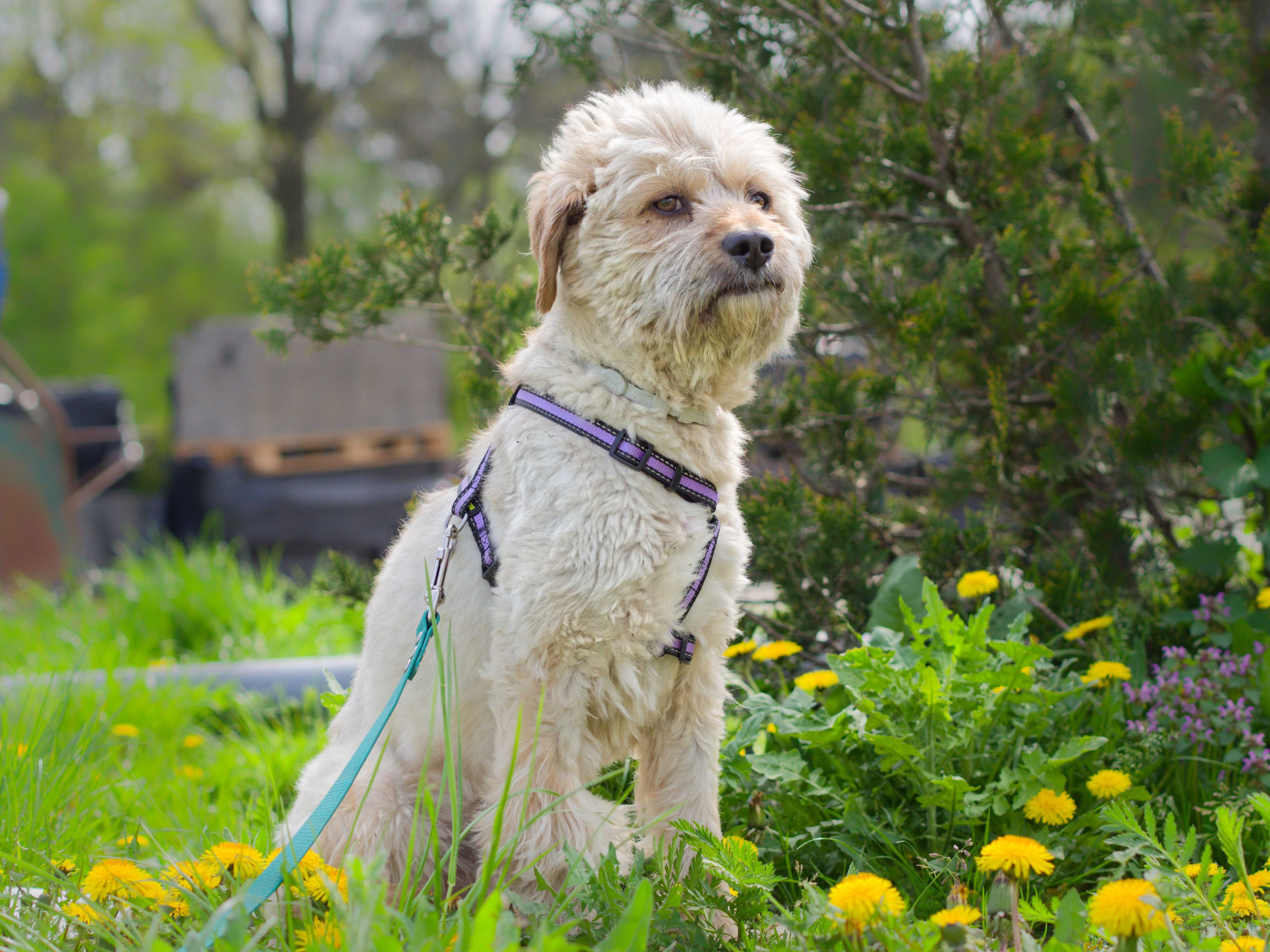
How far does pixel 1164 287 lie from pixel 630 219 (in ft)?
6.93

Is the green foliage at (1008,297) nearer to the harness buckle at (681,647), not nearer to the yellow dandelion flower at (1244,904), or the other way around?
the harness buckle at (681,647)

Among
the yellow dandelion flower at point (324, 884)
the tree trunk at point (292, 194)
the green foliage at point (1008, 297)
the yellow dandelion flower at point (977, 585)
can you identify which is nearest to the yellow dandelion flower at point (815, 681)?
the green foliage at point (1008, 297)

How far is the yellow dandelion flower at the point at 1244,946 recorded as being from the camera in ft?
5.60

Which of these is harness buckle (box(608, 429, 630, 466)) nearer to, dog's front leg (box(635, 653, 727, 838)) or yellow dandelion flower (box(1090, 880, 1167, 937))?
dog's front leg (box(635, 653, 727, 838))

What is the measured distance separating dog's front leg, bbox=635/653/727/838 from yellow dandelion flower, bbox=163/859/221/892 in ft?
3.13

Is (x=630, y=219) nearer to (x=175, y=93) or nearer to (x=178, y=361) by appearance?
(x=178, y=361)

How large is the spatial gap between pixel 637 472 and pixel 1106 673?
59.5 inches

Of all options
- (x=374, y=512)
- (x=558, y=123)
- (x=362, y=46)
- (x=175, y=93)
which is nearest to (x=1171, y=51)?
(x=558, y=123)

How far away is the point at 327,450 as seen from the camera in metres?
8.49

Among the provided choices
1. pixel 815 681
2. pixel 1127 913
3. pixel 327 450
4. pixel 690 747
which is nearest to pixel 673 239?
pixel 690 747

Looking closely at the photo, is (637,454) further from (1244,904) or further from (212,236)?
(212,236)

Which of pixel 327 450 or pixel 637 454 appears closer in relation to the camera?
pixel 637 454

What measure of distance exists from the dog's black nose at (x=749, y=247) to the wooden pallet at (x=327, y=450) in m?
6.61

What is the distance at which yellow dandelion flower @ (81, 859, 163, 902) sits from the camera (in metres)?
1.91
